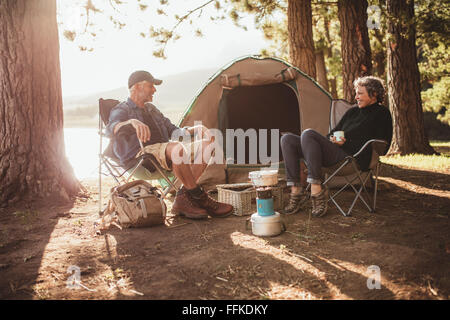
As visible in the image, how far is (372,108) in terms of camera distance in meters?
3.67

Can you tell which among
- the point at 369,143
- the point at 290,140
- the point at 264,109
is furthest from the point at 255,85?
the point at 369,143

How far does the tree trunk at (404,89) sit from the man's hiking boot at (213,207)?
4.75m

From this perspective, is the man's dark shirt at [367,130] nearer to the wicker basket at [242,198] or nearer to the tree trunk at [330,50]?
the wicker basket at [242,198]

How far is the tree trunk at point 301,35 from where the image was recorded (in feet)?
20.8

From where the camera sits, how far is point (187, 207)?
356cm

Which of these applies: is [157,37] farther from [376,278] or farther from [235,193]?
[376,278]

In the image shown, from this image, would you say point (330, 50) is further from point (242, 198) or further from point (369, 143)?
point (242, 198)

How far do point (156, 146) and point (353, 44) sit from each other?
12.9ft

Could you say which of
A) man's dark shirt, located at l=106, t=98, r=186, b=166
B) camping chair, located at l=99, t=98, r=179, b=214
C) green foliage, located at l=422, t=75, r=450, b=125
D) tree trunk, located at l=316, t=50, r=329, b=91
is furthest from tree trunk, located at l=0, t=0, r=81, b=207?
green foliage, located at l=422, t=75, r=450, b=125

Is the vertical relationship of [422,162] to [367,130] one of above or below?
below

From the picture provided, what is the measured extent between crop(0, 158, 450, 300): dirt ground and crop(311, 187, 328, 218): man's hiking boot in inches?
3.6

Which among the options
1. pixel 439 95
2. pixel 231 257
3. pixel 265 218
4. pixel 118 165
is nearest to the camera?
pixel 231 257

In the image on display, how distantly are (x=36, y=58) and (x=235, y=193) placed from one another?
2.48 m
